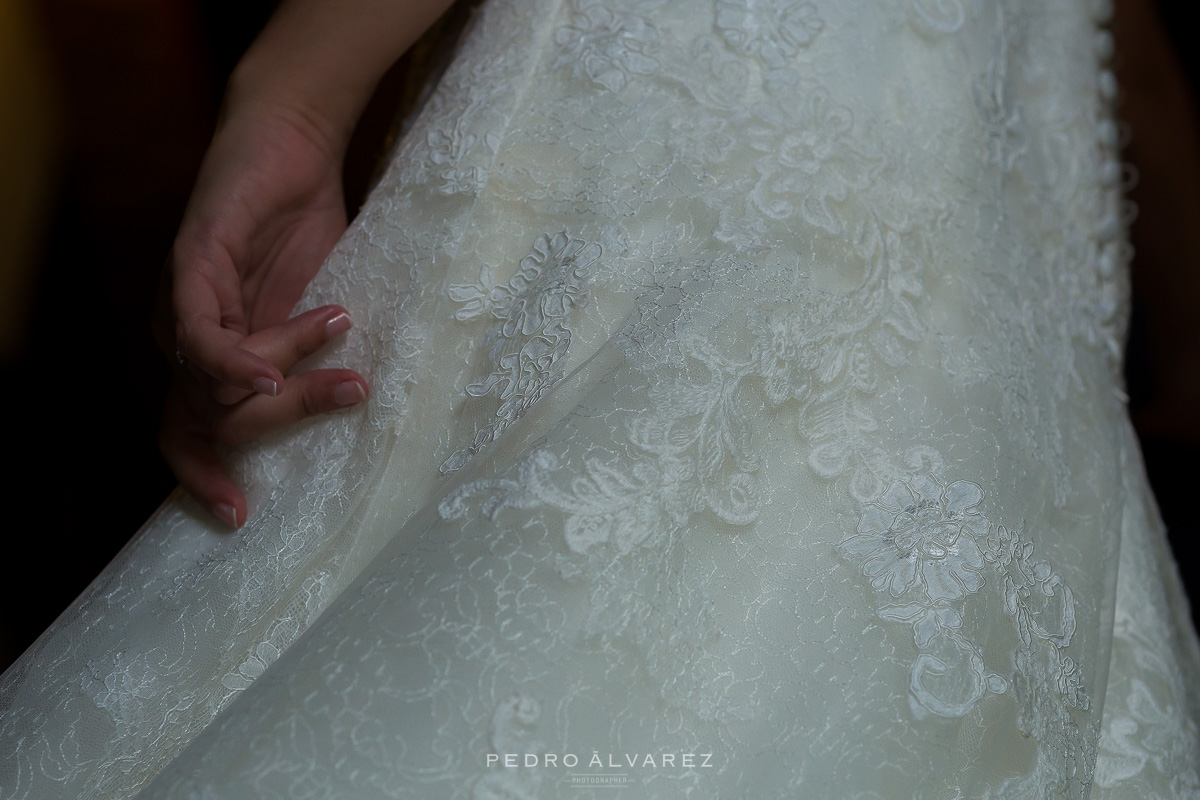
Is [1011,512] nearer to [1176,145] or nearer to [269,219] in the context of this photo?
[269,219]

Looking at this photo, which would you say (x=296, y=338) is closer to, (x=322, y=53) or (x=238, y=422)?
(x=238, y=422)

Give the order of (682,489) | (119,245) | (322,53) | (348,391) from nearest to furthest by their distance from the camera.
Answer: (682,489), (348,391), (322,53), (119,245)

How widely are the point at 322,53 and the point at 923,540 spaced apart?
558 millimetres

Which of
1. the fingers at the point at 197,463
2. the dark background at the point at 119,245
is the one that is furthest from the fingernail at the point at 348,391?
the dark background at the point at 119,245

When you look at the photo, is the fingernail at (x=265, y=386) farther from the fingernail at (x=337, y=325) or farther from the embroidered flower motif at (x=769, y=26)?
the embroidered flower motif at (x=769, y=26)

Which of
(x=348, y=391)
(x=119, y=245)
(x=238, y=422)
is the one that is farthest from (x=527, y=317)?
(x=119, y=245)

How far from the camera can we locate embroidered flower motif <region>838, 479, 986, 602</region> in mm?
473

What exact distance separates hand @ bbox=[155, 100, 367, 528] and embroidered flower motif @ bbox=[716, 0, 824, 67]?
0.33m

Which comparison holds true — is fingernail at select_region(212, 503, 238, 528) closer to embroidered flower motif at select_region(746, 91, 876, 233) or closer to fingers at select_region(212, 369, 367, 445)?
fingers at select_region(212, 369, 367, 445)

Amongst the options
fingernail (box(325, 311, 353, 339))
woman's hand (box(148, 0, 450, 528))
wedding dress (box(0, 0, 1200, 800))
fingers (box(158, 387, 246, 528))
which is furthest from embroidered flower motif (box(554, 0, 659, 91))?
fingers (box(158, 387, 246, 528))

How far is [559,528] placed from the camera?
0.42 metres

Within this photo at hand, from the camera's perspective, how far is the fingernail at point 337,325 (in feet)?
2.04

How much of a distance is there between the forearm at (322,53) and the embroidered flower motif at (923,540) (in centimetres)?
50

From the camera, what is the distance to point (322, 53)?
2.28 feet
